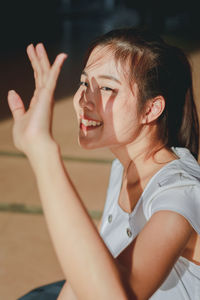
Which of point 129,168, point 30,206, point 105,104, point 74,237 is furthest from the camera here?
point 30,206

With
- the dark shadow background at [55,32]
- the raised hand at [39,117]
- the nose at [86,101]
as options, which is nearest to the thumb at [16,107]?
the raised hand at [39,117]

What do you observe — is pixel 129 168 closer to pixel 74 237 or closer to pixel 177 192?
pixel 177 192

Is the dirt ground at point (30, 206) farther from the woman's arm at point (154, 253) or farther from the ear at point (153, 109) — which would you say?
the woman's arm at point (154, 253)

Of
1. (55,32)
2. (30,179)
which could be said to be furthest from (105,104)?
(55,32)

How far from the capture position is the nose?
28.3 inches

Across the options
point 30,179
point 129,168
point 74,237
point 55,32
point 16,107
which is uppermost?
point 16,107

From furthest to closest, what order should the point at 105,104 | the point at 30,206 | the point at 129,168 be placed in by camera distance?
the point at 30,206 < the point at 129,168 < the point at 105,104

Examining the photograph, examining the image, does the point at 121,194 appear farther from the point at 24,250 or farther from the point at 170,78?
the point at 24,250

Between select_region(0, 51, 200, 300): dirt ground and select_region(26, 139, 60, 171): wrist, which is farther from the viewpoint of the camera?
select_region(0, 51, 200, 300): dirt ground

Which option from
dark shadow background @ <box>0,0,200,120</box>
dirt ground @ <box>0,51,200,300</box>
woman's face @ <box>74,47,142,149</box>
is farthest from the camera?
dark shadow background @ <box>0,0,200,120</box>

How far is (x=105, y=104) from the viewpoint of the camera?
2.30 ft

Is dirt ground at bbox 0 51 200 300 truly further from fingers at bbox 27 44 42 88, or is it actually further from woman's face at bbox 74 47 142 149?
fingers at bbox 27 44 42 88

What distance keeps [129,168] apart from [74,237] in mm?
406

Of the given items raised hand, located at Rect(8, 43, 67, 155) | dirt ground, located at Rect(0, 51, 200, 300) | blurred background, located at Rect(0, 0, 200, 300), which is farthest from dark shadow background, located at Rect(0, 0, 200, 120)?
raised hand, located at Rect(8, 43, 67, 155)
